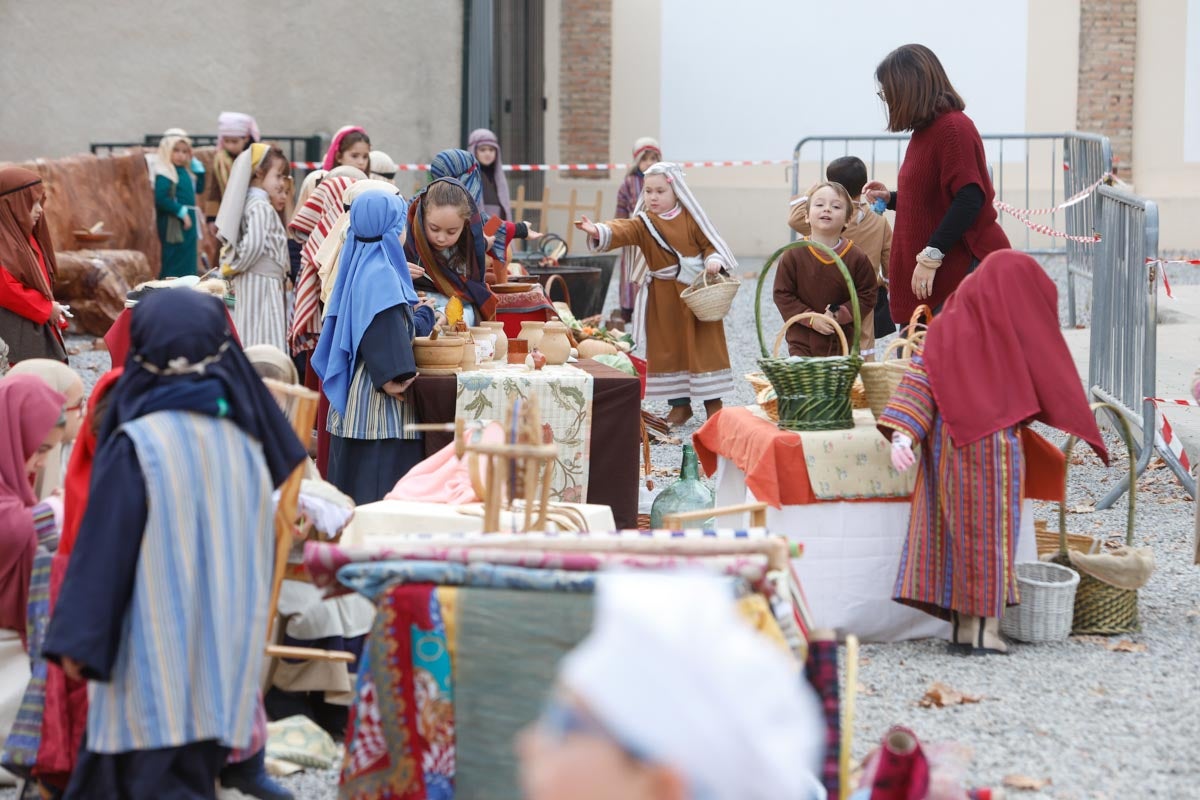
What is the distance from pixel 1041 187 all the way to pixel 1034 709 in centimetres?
1413

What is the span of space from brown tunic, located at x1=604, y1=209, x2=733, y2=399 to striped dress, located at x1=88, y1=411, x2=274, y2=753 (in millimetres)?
5465

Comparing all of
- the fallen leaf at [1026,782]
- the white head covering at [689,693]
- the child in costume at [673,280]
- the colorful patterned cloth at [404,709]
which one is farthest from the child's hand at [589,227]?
the white head covering at [689,693]

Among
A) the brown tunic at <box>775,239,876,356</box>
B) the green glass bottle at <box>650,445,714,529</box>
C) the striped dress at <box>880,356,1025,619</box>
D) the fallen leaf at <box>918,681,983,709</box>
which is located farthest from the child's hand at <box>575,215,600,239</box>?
the fallen leaf at <box>918,681,983,709</box>

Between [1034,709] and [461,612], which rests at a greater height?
[461,612]

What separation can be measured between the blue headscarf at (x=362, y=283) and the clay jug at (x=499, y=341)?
2.22 ft

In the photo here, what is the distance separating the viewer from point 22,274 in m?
6.95

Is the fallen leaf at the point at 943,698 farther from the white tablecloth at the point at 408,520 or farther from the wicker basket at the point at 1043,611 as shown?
the white tablecloth at the point at 408,520

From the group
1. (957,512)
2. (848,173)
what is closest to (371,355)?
(957,512)

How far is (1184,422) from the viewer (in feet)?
28.4

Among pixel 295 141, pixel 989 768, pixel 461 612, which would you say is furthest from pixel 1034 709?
pixel 295 141

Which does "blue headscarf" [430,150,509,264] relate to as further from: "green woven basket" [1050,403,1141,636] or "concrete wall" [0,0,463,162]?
"concrete wall" [0,0,463,162]

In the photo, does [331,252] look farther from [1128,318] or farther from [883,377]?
[1128,318]

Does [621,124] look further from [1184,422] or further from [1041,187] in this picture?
[1184,422]

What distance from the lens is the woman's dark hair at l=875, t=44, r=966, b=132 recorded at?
619 cm
